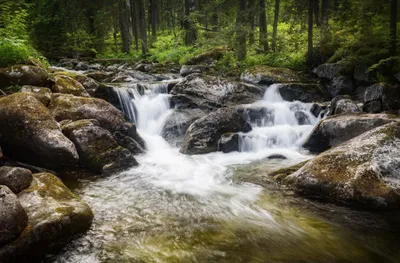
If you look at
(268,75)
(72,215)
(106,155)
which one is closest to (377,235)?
(72,215)

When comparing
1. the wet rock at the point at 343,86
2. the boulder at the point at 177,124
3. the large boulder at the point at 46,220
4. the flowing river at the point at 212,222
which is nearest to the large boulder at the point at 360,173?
the flowing river at the point at 212,222

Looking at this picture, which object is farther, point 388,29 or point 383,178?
point 388,29

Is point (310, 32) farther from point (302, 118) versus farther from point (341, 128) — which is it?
point (341, 128)

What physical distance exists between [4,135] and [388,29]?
522 inches

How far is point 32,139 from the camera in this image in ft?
22.4

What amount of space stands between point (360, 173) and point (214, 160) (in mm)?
4258

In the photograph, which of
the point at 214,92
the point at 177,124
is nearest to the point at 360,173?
the point at 177,124

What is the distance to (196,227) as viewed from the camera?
16.7 feet

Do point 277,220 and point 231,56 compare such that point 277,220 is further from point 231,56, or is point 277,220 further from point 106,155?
point 231,56

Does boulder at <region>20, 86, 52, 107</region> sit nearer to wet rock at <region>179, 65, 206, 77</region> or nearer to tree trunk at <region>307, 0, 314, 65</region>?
wet rock at <region>179, 65, 206, 77</region>

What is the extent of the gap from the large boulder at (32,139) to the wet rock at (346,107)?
853 centimetres

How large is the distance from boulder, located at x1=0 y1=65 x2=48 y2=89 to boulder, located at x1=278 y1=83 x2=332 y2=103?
9.73 meters

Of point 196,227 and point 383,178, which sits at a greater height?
point 383,178

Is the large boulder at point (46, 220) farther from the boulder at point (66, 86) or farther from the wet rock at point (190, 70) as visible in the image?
the wet rock at point (190, 70)
